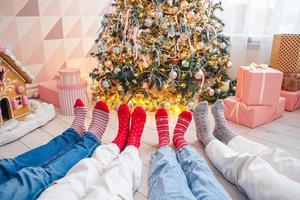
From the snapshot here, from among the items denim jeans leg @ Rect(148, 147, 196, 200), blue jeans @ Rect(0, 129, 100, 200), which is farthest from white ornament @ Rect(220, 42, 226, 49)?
blue jeans @ Rect(0, 129, 100, 200)

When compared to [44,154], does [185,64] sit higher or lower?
higher

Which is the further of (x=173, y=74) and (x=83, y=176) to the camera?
(x=173, y=74)

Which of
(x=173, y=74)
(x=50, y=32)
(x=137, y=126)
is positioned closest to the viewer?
(x=137, y=126)

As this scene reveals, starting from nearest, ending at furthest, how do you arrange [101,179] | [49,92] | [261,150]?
[101,179] < [261,150] < [49,92]

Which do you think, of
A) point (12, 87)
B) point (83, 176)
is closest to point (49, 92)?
point (12, 87)

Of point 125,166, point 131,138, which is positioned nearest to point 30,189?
point 125,166

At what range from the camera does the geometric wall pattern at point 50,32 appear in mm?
1888

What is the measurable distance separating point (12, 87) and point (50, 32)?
0.84 metres

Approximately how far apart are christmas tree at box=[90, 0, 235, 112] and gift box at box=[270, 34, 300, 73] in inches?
14.5

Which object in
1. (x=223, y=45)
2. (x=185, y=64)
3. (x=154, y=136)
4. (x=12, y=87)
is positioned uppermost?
(x=223, y=45)

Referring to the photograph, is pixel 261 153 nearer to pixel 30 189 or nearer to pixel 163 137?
pixel 163 137

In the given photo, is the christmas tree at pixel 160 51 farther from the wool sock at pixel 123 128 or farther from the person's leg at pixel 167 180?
the person's leg at pixel 167 180

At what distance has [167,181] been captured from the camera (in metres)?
0.84

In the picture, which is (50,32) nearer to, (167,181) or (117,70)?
(117,70)
